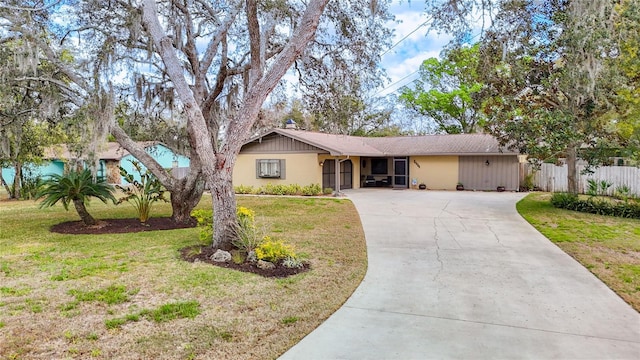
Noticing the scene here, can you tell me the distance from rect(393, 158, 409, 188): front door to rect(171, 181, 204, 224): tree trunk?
1366cm

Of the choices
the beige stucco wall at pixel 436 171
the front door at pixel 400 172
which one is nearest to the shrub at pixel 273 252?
the beige stucco wall at pixel 436 171

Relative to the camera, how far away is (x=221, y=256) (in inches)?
235

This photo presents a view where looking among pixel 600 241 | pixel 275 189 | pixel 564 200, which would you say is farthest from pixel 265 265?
pixel 275 189

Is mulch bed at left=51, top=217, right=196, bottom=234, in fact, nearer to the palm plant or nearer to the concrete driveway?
the palm plant

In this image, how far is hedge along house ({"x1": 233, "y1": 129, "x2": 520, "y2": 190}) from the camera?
707 inches

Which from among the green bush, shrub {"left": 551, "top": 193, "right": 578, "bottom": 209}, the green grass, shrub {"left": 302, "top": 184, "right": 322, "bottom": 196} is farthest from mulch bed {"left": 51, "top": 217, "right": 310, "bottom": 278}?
shrub {"left": 551, "top": 193, "right": 578, "bottom": 209}

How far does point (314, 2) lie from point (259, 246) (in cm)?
384

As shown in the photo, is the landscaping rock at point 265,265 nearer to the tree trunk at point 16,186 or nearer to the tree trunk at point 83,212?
the tree trunk at point 83,212

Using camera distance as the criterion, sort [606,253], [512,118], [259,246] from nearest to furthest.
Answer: [259,246], [606,253], [512,118]

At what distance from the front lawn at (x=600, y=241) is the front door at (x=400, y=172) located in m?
8.74

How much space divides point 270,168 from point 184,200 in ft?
31.2

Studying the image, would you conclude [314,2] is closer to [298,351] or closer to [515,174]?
[298,351]

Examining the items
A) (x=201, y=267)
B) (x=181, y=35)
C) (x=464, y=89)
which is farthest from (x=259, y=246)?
(x=464, y=89)

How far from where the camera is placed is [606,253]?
6.70 metres
